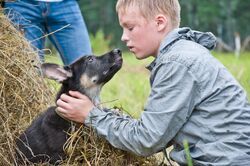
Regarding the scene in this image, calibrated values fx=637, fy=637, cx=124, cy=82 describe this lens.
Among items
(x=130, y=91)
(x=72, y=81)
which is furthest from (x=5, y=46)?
(x=130, y=91)

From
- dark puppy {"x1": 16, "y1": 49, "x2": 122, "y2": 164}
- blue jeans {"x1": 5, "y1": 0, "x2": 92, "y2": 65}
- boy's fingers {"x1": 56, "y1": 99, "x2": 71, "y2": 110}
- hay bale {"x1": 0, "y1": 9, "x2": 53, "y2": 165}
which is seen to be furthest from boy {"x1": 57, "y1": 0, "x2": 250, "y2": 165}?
blue jeans {"x1": 5, "y1": 0, "x2": 92, "y2": 65}

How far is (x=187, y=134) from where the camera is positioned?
13.3ft

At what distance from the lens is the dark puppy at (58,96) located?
4562 millimetres

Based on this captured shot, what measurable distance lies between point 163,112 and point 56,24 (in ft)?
8.36

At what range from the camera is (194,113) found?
13.2 feet

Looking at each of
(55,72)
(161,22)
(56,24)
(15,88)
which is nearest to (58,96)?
(55,72)

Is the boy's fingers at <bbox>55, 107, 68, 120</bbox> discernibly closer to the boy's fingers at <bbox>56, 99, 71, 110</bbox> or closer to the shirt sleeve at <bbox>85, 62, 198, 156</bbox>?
the boy's fingers at <bbox>56, 99, 71, 110</bbox>

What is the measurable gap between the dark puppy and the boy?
1.52 ft

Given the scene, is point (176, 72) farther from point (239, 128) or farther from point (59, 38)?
point (59, 38)

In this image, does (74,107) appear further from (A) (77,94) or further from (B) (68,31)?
(B) (68,31)

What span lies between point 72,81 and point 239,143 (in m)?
1.39

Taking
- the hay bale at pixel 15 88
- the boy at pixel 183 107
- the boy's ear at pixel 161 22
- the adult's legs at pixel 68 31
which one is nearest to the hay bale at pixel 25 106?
the hay bale at pixel 15 88

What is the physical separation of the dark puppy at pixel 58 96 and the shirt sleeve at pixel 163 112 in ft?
1.93

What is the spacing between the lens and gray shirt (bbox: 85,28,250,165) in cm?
392
